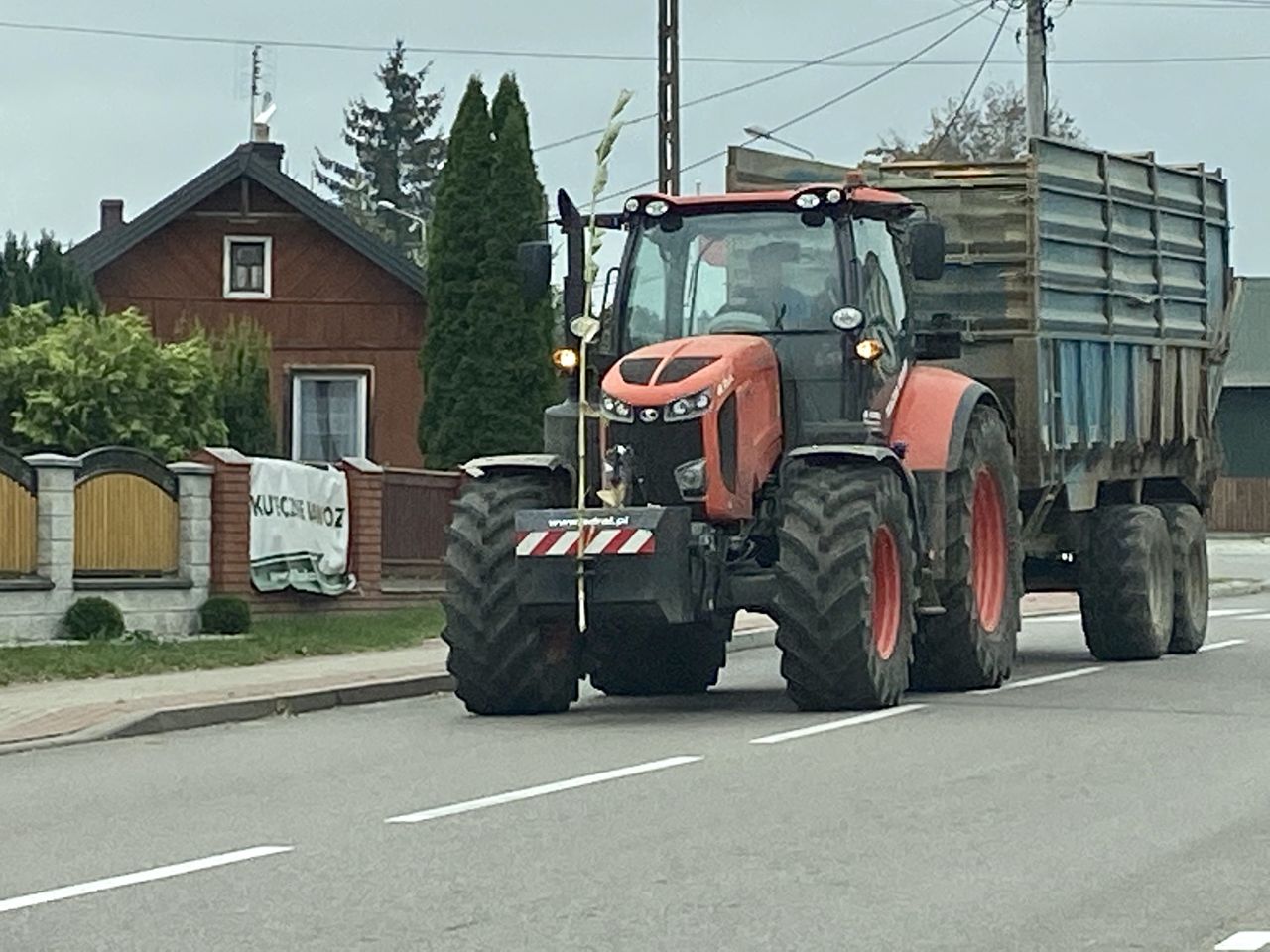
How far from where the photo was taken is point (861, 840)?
11.3m

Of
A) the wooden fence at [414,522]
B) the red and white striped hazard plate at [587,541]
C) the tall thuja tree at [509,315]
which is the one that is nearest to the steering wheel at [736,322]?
the red and white striped hazard plate at [587,541]

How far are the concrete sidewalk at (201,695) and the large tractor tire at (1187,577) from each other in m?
5.38

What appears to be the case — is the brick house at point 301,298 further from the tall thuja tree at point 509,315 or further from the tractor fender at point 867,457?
the tractor fender at point 867,457

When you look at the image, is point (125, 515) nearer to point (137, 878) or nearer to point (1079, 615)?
point (1079, 615)

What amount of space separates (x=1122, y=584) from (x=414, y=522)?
10913 millimetres

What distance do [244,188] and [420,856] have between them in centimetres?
3313

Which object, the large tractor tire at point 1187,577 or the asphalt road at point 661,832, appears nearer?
the asphalt road at point 661,832

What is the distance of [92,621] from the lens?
77.0 ft

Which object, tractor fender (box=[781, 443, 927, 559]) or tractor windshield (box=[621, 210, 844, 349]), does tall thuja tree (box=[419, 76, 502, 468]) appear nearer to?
tractor windshield (box=[621, 210, 844, 349])

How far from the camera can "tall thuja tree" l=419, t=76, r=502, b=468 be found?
38.3 m

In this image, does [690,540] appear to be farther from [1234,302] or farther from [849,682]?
[1234,302]

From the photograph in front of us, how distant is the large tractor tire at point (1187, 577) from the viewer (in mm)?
23359

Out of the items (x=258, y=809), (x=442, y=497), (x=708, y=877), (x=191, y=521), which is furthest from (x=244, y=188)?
(x=708, y=877)

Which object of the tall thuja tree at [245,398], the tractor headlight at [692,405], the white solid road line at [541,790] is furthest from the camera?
the tall thuja tree at [245,398]
